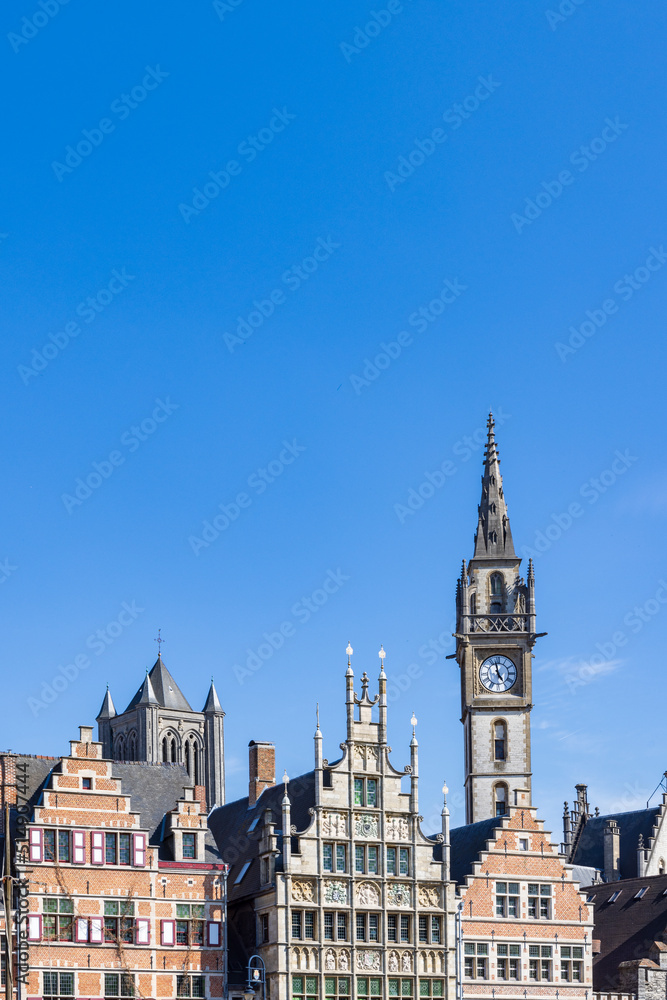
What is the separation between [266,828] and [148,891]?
5043 millimetres

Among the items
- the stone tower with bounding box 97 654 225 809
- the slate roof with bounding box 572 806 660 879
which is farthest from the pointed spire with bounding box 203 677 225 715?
the slate roof with bounding box 572 806 660 879

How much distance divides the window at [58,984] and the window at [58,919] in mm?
1221

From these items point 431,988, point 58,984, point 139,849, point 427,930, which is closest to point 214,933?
point 139,849

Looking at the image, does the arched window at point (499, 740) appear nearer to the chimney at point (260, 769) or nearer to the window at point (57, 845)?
the chimney at point (260, 769)

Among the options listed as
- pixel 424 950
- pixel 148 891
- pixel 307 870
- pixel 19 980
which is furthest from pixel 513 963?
pixel 19 980

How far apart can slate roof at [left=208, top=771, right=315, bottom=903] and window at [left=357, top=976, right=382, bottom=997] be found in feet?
17.1

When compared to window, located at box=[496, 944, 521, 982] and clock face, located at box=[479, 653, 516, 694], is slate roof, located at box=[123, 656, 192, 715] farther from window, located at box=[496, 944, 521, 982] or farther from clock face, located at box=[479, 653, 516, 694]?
window, located at box=[496, 944, 521, 982]

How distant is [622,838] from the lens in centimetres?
9369

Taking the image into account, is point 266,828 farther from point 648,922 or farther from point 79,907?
point 648,922

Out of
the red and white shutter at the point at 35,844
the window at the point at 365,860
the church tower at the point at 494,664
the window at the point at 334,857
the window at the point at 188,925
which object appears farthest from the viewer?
the church tower at the point at 494,664

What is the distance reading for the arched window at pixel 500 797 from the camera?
8969cm

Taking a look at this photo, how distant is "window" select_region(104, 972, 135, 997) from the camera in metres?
63.8

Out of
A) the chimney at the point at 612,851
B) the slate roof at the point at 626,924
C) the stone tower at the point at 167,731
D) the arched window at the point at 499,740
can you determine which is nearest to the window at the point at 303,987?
the slate roof at the point at 626,924

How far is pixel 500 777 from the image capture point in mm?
90562
